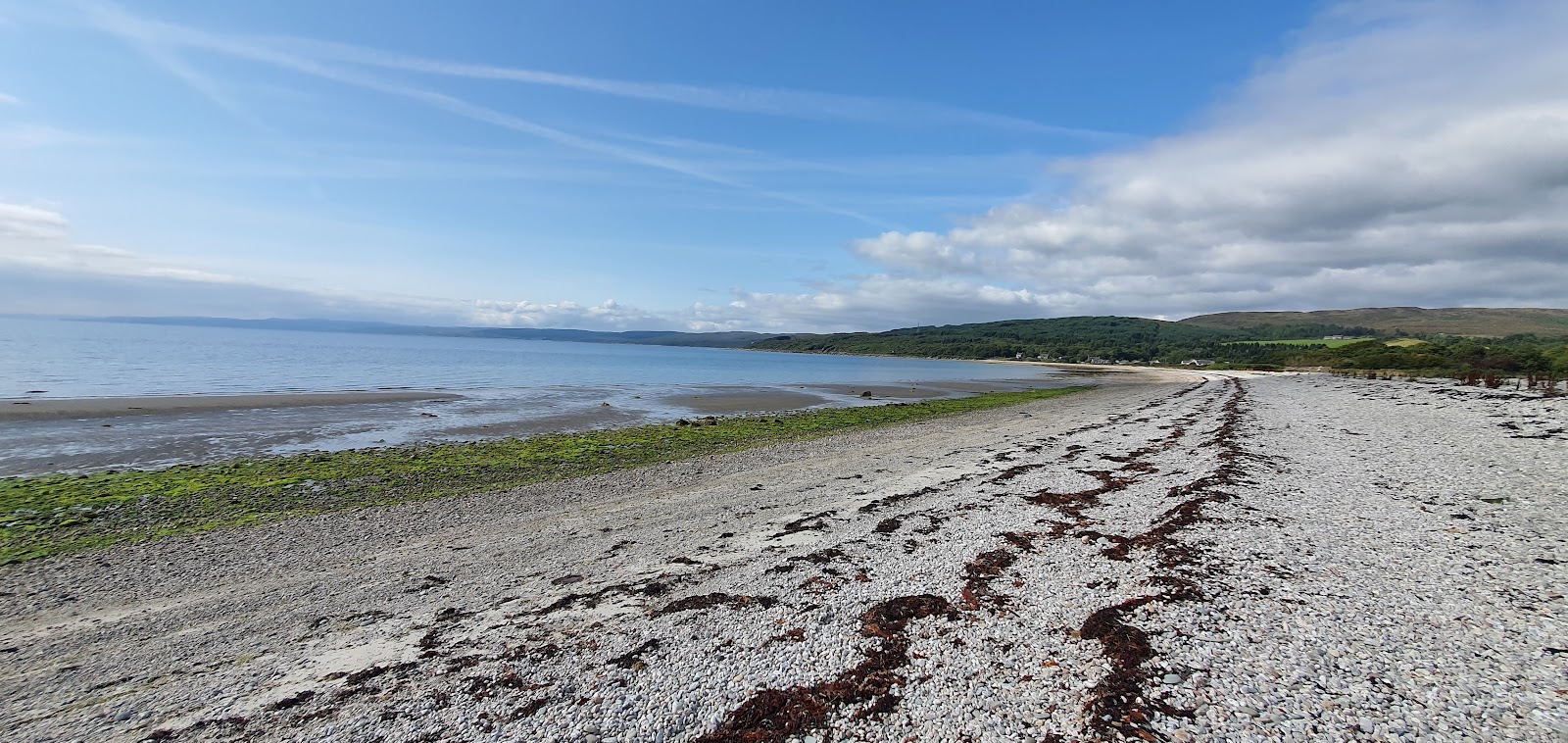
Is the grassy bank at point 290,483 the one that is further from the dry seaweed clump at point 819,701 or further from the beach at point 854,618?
the dry seaweed clump at point 819,701

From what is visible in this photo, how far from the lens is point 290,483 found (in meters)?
14.6

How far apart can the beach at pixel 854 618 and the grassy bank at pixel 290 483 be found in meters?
1.19

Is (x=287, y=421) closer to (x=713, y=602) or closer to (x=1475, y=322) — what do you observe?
(x=713, y=602)

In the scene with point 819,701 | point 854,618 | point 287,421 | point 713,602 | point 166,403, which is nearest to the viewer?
point 819,701

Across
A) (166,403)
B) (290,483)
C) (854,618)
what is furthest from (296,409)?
(854,618)

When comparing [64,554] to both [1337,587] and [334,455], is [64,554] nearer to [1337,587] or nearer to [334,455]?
[334,455]

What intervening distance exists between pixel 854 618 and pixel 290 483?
590 inches

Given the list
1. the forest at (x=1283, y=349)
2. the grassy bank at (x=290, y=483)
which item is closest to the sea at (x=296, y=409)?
the grassy bank at (x=290, y=483)

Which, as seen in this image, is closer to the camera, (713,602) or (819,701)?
(819,701)

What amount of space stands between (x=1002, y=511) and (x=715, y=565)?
5545 mm

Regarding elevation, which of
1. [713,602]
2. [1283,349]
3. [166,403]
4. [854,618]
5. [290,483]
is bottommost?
[166,403]

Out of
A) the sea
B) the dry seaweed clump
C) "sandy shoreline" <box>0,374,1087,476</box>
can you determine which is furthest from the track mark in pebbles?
the sea

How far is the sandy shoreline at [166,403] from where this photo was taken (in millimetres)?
23922

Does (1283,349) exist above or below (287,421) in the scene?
above
